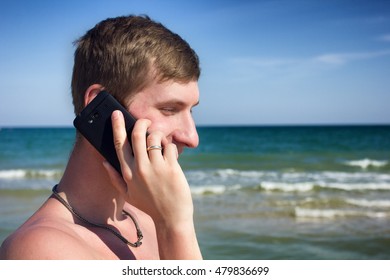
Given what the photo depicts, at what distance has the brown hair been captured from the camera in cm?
196

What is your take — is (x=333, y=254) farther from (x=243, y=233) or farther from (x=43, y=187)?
(x=43, y=187)

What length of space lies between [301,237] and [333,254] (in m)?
0.82

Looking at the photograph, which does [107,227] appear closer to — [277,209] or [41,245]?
[41,245]

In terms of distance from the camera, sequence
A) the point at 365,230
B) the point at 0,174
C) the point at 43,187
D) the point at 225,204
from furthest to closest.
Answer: the point at 0,174, the point at 43,187, the point at 225,204, the point at 365,230

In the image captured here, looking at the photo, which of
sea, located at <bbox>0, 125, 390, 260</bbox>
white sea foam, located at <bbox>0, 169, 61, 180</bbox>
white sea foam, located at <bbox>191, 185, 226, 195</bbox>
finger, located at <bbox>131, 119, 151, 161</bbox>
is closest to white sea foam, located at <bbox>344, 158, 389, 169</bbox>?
sea, located at <bbox>0, 125, 390, 260</bbox>

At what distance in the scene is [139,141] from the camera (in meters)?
1.78

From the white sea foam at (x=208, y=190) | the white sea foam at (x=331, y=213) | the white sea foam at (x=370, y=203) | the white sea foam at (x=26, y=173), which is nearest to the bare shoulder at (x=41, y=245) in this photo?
the white sea foam at (x=331, y=213)

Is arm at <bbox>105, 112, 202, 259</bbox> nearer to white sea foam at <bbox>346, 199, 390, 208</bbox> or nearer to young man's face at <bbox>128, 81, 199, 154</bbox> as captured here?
young man's face at <bbox>128, 81, 199, 154</bbox>

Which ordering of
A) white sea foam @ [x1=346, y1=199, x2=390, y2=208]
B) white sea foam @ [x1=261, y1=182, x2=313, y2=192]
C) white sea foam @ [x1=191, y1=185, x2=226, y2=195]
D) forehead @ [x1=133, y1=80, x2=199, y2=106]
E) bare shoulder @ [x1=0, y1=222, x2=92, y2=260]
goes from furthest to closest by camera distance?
white sea foam @ [x1=261, y1=182, x2=313, y2=192] → white sea foam @ [x1=191, y1=185, x2=226, y2=195] → white sea foam @ [x1=346, y1=199, x2=390, y2=208] → forehead @ [x1=133, y1=80, x2=199, y2=106] → bare shoulder @ [x1=0, y1=222, x2=92, y2=260]

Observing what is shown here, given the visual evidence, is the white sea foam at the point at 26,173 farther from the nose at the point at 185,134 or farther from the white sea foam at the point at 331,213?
the nose at the point at 185,134

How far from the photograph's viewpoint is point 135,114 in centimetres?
197

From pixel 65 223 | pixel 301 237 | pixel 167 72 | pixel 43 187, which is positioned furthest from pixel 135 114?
pixel 43 187

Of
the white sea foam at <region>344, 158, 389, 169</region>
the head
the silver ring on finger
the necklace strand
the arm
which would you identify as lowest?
the white sea foam at <region>344, 158, 389, 169</region>
